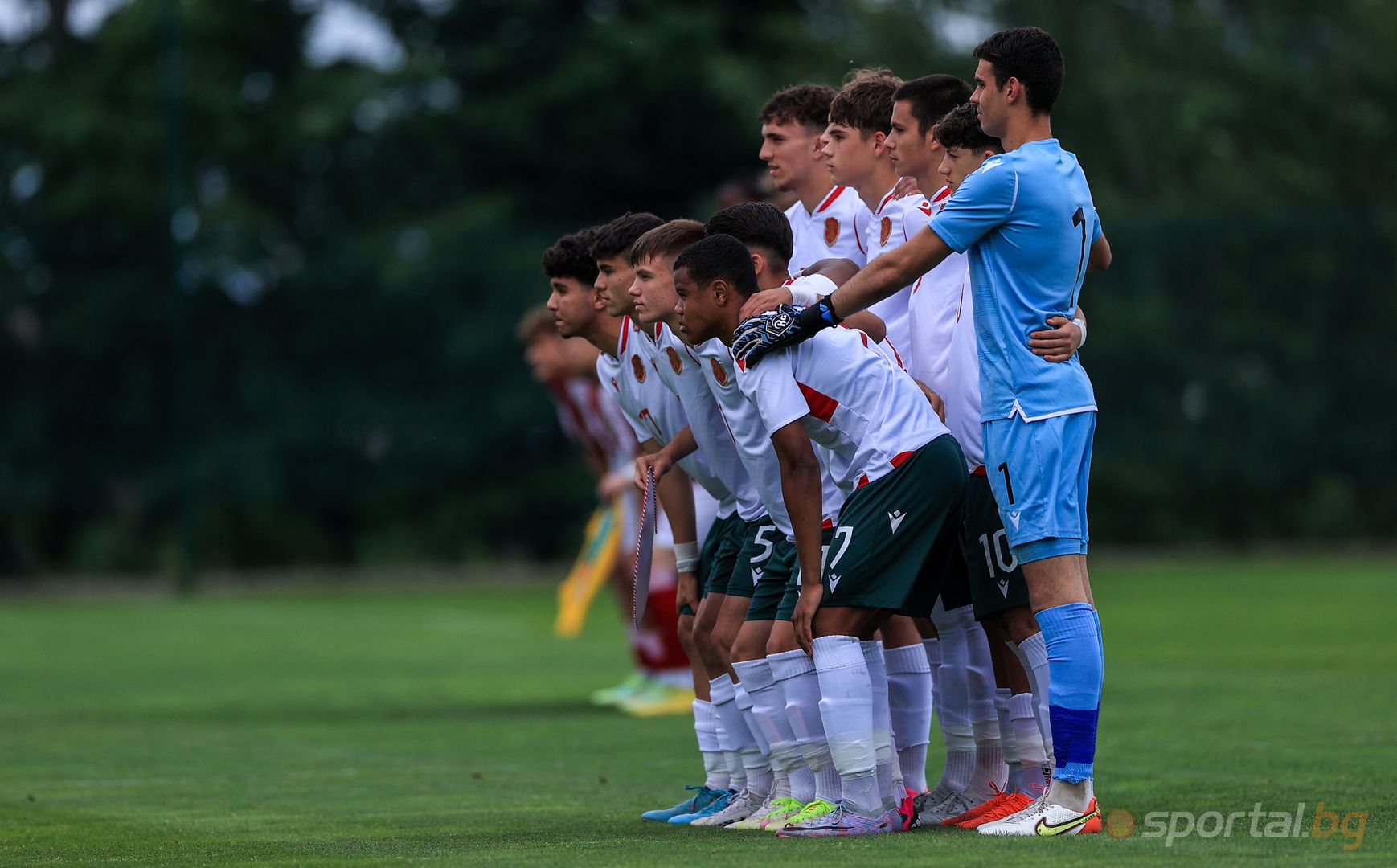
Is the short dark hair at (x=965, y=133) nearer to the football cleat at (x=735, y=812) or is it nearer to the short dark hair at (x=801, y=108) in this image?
the short dark hair at (x=801, y=108)

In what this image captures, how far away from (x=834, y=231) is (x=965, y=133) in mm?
654

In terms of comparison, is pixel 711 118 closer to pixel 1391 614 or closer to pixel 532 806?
pixel 1391 614

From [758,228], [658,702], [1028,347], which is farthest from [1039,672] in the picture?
[658,702]

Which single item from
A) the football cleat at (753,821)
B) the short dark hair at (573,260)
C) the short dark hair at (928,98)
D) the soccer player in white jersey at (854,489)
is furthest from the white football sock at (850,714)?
the short dark hair at (573,260)

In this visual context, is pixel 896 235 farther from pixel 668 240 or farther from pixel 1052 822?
pixel 1052 822

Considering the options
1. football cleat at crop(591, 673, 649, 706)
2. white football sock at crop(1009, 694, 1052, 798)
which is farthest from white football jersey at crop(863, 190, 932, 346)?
football cleat at crop(591, 673, 649, 706)

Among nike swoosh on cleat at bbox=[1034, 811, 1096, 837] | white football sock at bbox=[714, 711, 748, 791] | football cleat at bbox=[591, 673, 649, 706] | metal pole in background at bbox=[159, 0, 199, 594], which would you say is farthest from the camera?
metal pole in background at bbox=[159, 0, 199, 594]

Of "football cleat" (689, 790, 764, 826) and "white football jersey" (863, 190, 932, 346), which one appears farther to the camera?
"white football jersey" (863, 190, 932, 346)

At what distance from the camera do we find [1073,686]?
192 inches

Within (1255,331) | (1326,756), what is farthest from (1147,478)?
(1326,756)

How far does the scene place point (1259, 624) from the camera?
13578 mm

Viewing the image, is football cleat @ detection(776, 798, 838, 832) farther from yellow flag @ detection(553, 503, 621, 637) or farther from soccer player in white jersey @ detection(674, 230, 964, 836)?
yellow flag @ detection(553, 503, 621, 637)

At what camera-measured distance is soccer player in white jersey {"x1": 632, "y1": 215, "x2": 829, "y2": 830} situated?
5.44 metres

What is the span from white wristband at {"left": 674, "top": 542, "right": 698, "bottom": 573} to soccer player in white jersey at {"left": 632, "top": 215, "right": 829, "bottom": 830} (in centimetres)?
17
